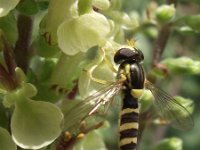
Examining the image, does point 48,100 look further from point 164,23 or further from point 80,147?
point 164,23

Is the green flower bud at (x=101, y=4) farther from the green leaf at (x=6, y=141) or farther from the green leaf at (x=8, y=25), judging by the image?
the green leaf at (x=6, y=141)

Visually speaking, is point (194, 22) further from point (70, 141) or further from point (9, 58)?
point (9, 58)

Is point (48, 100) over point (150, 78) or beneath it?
over

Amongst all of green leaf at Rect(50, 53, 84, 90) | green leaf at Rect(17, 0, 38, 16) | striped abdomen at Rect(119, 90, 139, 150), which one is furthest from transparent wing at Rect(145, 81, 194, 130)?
green leaf at Rect(17, 0, 38, 16)

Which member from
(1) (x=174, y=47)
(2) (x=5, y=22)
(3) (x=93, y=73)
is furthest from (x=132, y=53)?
(1) (x=174, y=47)

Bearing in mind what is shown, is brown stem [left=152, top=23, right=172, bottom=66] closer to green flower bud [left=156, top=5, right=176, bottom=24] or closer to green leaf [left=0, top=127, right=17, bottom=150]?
green flower bud [left=156, top=5, right=176, bottom=24]
